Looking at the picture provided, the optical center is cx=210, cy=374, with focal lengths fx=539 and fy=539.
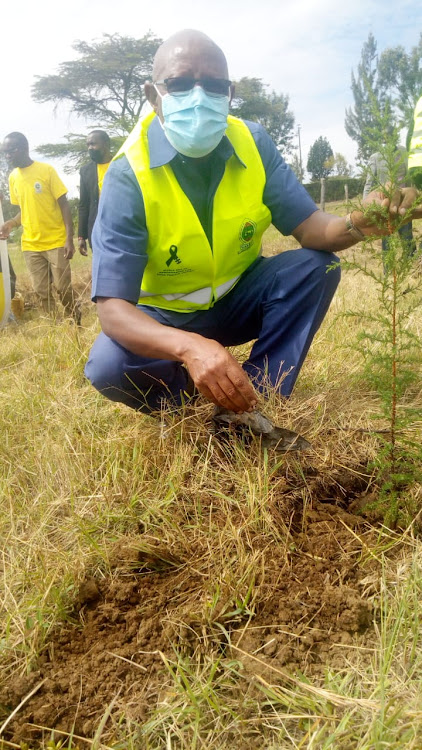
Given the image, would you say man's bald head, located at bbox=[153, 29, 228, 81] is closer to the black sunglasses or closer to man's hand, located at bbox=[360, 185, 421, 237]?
the black sunglasses

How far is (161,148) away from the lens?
2049mm

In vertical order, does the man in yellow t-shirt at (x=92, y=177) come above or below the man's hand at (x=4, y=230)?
above

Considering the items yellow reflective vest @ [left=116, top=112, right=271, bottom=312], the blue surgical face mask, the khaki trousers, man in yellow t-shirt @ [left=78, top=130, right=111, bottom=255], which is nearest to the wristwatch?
yellow reflective vest @ [left=116, top=112, right=271, bottom=312]

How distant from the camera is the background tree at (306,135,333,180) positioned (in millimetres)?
42997

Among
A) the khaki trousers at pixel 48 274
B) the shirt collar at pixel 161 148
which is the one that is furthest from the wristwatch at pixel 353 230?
the khaki trousers at pixel 48 274

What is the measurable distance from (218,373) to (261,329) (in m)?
0.84

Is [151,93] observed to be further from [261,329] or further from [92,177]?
[92,177]

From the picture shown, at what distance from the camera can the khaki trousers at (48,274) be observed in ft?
17.6

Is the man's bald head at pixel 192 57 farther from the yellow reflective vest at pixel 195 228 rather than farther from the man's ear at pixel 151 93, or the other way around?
the yellow reflective vest at pixel 195 228

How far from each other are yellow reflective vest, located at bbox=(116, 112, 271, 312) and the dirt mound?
1043 mm

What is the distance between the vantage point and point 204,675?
4.17ft

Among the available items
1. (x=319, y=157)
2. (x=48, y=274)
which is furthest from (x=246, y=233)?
(x=319, y=157)

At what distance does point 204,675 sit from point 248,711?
0.14 m

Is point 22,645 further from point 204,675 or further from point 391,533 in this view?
point 391,533
